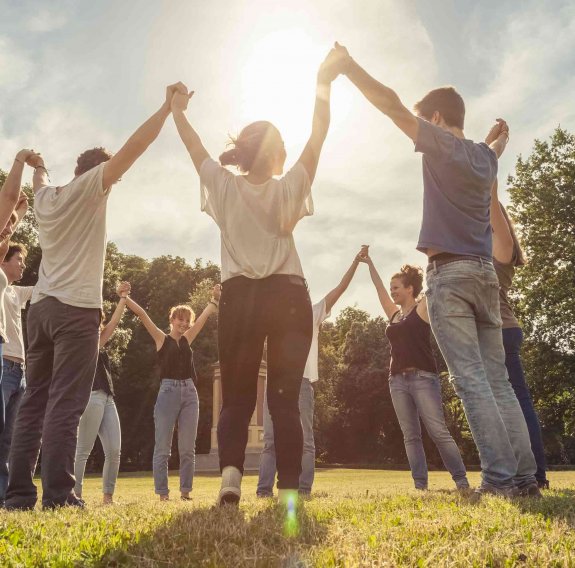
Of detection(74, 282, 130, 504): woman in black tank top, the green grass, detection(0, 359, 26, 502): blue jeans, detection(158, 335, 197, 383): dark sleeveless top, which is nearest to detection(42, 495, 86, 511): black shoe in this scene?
the green grass

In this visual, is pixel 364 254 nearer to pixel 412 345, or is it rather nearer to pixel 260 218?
pixel 412 345

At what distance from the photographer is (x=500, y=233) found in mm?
5805

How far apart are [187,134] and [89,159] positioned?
1.33 meters

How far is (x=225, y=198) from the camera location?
4.27m

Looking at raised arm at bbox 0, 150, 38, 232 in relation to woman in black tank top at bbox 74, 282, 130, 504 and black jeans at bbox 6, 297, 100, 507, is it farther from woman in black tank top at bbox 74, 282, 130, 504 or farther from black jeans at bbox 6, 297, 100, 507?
woman in black tank top at bbox 74, 282, 130, 504

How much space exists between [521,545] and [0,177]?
39184mm

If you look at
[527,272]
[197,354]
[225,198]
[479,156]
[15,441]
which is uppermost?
[527,272]

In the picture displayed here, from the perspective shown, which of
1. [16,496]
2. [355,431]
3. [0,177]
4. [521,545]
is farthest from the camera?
[355,431]

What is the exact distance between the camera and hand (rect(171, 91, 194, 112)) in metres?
4.68

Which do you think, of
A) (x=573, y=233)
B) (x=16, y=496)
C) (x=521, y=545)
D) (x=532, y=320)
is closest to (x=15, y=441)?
(x=16, y=496)

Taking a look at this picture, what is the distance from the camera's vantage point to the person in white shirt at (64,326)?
4621 millimetres

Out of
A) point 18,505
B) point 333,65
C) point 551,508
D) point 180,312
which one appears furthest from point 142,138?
point 180,312

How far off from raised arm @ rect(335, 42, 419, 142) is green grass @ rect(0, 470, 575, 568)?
8.79ft

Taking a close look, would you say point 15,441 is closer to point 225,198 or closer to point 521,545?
point 225,198
